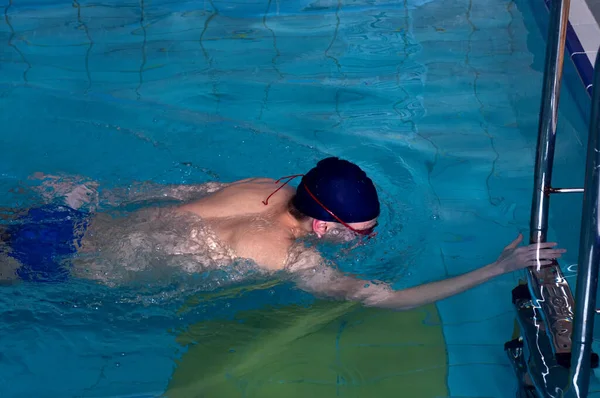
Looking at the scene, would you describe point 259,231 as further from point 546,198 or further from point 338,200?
point 546,198

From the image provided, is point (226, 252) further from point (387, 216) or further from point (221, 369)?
point (387, 216)

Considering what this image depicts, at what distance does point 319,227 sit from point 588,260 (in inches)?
64.9

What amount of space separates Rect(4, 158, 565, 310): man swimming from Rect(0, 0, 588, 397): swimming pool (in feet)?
0.64

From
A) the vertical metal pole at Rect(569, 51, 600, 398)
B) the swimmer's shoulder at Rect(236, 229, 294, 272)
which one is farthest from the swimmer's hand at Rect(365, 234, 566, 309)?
the vertical metal pole at Rect(569, 51, 600, 398)

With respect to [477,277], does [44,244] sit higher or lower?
lower

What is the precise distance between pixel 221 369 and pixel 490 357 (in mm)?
1334

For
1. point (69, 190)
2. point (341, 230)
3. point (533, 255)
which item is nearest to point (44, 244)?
point (69, 190)

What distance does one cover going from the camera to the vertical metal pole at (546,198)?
262cm

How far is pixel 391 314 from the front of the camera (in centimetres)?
379

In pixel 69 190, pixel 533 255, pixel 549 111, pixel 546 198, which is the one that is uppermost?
pixel 549 111

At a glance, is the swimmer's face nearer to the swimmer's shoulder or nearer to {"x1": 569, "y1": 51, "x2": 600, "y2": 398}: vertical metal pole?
the swimmer's shoulder

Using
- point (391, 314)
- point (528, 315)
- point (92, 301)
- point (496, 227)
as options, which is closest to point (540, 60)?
point (496, 227)

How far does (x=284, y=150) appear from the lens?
5.40 meters

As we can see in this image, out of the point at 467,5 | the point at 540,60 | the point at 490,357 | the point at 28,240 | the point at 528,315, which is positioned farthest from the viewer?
the point at 467,5
